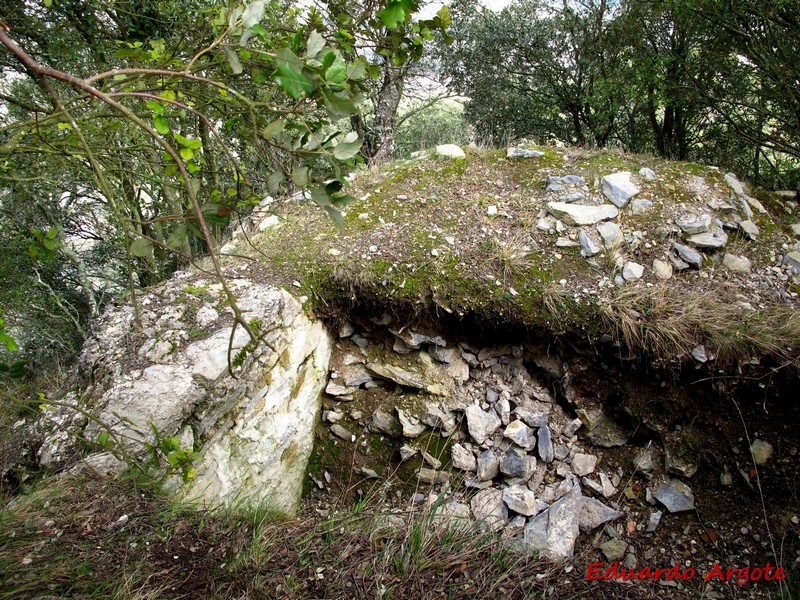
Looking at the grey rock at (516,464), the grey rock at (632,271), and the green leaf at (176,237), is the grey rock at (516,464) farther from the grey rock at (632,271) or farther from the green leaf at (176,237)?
the green leaf at (176,237)

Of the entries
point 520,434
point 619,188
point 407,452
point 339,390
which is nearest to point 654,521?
point 520,434

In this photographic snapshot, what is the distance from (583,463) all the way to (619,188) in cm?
256

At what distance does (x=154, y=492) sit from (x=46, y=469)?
0.70m

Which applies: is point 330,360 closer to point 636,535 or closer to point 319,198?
point 636,535

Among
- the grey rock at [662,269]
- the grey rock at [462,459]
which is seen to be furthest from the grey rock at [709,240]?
the grey rock at [462,459]

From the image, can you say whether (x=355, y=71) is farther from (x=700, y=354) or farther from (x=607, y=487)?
(x=607, y=487)

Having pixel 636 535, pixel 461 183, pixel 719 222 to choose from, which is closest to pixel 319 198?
pixel 636 535

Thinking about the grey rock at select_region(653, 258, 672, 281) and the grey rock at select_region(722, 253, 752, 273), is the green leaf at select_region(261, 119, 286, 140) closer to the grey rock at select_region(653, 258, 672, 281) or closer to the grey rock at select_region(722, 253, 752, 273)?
the grey rock at select_region(653, 258, 672, 281)

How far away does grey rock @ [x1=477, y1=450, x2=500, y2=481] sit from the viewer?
3555 mm

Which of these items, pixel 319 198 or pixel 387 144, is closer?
pixel 319 198

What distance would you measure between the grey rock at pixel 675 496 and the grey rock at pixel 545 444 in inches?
31.6

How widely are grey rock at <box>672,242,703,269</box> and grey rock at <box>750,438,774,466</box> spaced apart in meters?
1.44

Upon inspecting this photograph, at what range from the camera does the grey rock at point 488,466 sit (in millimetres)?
3555

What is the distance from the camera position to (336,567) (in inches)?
88.0
